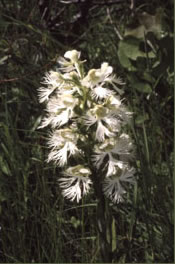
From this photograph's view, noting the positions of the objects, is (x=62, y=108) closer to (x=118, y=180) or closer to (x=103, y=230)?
(x=118, y=180)

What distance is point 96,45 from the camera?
264cm

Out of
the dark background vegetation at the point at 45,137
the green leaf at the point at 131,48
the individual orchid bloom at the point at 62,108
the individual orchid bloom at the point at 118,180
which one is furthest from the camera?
the green leaf at the point at 131,48

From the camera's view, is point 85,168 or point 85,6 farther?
point 85,6

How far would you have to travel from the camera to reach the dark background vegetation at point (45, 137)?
180 centimetres

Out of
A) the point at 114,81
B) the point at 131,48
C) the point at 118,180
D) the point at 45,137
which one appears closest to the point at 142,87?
the point at 131,48

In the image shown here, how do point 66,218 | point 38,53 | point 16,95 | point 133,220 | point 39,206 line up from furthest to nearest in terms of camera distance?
point 38,53 < point 16,95 < point 66,218 < point 39,206 < point 133,220

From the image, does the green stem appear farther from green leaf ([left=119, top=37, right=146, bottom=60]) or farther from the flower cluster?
green leaf ([left=119, top=37, right=146, bottom=60])

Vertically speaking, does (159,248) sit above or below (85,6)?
below

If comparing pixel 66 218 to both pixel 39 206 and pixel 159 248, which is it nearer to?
pixel 39 206

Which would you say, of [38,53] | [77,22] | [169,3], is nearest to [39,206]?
[38,53]

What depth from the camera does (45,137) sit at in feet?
7.02

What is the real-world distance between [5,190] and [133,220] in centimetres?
51

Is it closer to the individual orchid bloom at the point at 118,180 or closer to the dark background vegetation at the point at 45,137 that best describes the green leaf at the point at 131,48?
the dark background vegetation at the point at 45,137

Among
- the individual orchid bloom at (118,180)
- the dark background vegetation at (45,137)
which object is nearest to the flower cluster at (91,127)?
the individual orchid bloom at (118,180)
